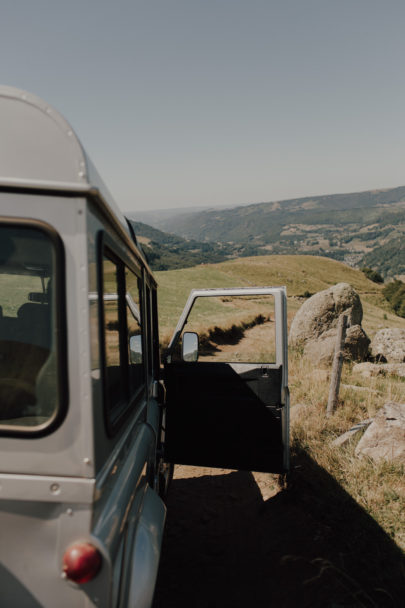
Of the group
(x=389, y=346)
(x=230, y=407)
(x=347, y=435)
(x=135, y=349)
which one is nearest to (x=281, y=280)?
(x=389, y=346)

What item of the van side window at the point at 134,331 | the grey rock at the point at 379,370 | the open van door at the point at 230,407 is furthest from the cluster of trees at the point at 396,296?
the van side window at the point at 134,331

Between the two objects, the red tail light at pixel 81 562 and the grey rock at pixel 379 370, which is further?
the grey rock at pixel 379 370

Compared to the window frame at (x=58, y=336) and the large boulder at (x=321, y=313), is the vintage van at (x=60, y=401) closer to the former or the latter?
the window frame at (x=58, y=336)

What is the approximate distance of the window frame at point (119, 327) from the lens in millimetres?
1742

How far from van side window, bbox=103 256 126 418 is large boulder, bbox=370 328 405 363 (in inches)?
455

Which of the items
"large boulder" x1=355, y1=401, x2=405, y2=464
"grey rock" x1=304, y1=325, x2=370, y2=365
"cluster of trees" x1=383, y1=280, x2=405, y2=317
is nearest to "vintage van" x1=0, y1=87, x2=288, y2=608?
"large boulder" x1=355, y1=401, x2=405, y2=464

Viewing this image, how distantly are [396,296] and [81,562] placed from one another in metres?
66.7

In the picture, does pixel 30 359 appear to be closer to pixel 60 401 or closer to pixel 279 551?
pixel 60 401

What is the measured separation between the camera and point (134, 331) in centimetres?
Answer: 300

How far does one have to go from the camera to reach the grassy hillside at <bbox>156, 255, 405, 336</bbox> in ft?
103

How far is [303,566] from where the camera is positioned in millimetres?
A: 3641

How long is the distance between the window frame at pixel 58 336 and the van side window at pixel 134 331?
990 mm

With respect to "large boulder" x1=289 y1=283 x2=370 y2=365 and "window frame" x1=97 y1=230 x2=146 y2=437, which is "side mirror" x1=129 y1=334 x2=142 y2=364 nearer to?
"window frame" x1=97 y1=230 x2=146 y2=437

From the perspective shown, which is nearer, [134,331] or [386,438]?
[134,331]
